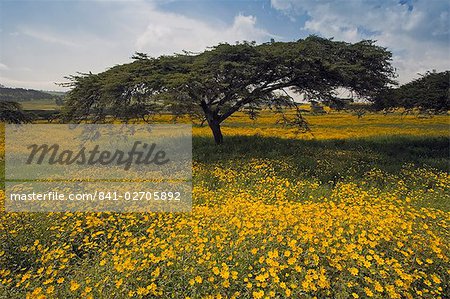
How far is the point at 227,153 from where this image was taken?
42.9 feet

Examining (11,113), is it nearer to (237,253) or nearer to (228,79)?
(228,79)

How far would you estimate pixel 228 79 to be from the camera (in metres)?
12.1

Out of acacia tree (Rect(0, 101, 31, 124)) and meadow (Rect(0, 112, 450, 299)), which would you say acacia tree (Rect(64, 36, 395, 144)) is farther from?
acacia tree (Rect(0, 101, 31, 124))

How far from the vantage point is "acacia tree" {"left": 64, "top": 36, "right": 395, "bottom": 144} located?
11088 mm

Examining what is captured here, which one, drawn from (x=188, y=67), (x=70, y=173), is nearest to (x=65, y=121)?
(x=70, y=173)

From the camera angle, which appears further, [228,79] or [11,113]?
[11,113]

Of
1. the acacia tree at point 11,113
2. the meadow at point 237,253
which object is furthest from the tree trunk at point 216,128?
the acacia tree at point 11,113

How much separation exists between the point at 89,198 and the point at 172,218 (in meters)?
2.66

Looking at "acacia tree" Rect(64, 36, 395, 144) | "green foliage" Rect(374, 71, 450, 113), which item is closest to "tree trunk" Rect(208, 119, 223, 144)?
"acacia tree" Rect(64, 36, 395, 144)

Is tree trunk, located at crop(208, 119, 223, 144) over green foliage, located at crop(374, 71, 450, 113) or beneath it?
beneath

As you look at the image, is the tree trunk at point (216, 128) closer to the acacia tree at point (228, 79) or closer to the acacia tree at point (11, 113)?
the acacia tree at point (228, 79)

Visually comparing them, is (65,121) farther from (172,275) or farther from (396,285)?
(396,285)

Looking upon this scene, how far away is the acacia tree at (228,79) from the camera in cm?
1109

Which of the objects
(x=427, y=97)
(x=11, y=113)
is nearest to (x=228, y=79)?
(x=427, y=97)
